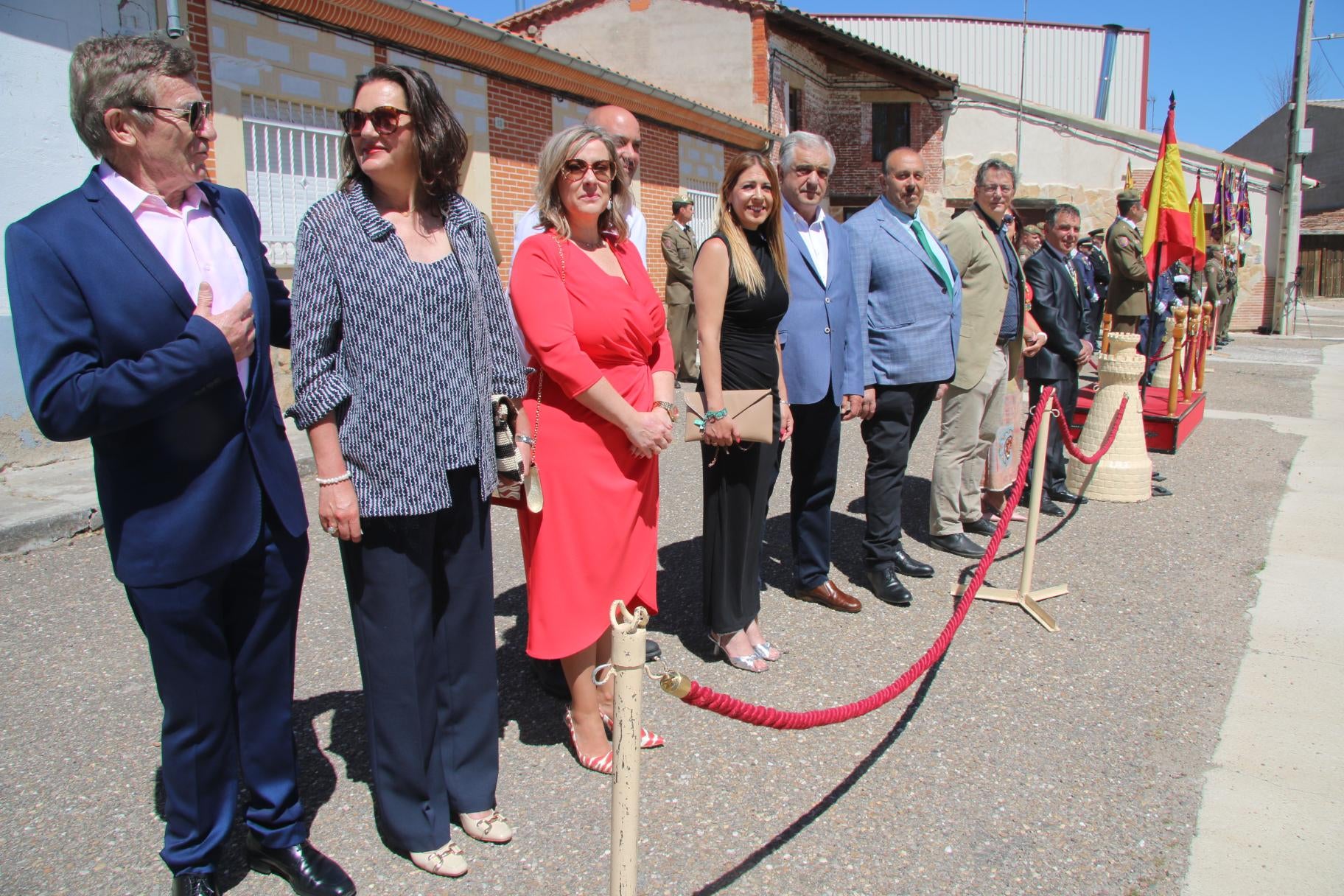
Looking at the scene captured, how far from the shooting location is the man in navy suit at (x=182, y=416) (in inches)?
77.7

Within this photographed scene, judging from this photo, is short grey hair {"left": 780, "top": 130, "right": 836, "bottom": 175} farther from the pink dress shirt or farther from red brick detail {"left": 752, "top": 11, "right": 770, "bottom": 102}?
red brick detail {"left": 752, "top": 11, "right": 770, "bottom": 102}

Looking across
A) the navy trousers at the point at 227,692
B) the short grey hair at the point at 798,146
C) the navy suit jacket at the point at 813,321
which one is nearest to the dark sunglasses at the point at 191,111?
the navy trousers at the point at 227,692

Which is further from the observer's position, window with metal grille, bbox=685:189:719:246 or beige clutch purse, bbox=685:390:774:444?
window with metal grille, bbox=685:189:719:246

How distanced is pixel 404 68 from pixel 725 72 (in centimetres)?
→ 1850

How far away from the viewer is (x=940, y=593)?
4.68 m

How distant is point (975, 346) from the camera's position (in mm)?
5184

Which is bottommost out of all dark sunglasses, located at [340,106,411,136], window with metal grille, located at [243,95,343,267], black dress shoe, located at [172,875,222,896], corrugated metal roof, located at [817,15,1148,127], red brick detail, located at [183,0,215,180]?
black dress shoe, located at [172,875,222,896]

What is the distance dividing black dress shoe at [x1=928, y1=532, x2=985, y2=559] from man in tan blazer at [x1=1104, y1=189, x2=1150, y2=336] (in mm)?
3973

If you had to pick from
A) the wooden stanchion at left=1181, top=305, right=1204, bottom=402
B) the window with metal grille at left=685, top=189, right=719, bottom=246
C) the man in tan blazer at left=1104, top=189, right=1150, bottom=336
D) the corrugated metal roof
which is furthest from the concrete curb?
the corrugated metal roof

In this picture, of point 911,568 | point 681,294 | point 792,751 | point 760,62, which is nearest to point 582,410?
point 792,751

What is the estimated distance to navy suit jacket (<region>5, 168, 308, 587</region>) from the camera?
1.96 meters

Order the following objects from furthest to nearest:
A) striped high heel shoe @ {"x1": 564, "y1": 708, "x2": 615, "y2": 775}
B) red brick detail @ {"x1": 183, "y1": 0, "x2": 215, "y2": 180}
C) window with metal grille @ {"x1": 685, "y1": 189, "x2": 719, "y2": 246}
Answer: window with metal grille @ {"x1": 685, "y1": 189, "x2": 719, "y2": 246} < red brick detail @ {"x1": 183, "y1": 0, "x2": 215, "y2": 180} < striped high heel shoe @ {"x1": 564, "y1": 708, "x2": 615, "y2": 775}

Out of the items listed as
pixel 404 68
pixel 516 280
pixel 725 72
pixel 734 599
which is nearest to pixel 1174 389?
pixel 734 599

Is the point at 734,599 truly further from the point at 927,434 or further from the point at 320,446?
the point at 927,434
